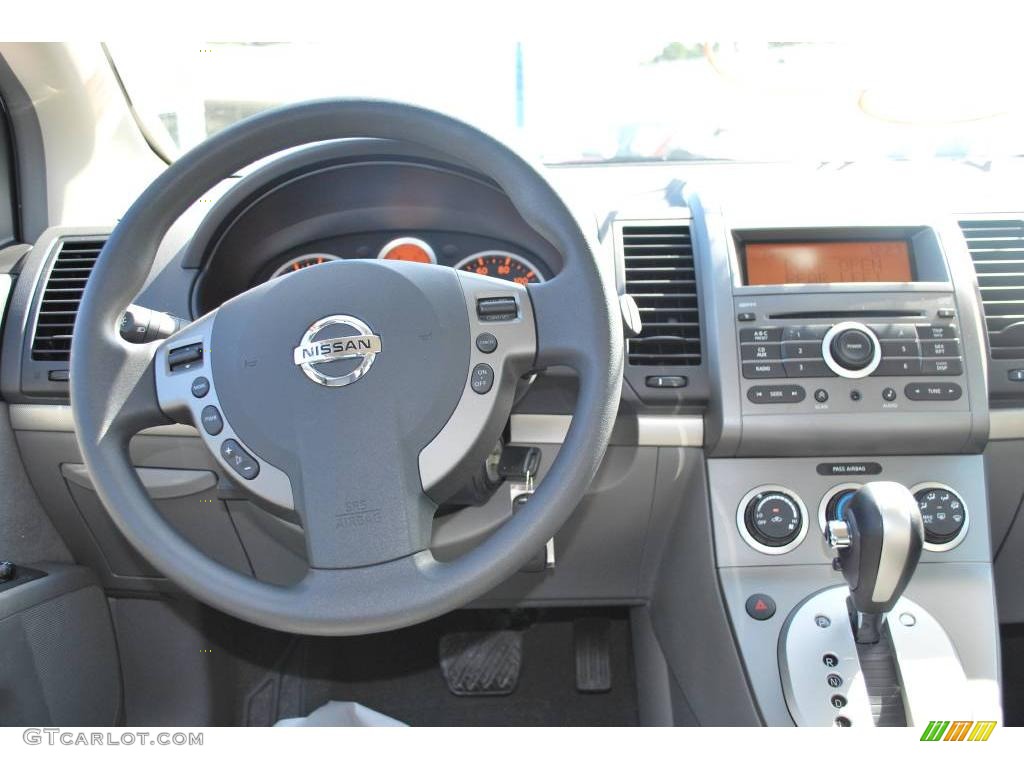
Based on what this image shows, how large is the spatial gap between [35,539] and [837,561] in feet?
4.88

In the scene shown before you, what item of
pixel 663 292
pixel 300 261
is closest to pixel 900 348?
pixel 663 292

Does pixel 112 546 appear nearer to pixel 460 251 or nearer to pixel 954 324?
pixel 460 251

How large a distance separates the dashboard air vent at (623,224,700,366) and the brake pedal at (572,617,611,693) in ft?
2.83

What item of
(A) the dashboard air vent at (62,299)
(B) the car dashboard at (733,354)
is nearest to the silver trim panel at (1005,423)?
(B) the car dashboard at (733,354)

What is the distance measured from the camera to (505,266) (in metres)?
1.45

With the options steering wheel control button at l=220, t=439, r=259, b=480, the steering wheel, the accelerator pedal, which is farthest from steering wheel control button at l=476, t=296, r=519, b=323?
the accelerator pedal

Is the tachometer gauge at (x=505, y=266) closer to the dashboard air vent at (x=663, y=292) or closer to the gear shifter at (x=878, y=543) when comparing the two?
the dashboard air vent at (x=663, y=292)

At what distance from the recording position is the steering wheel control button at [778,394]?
1.37 meters

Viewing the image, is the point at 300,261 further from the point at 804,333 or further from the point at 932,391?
the point at 932,391

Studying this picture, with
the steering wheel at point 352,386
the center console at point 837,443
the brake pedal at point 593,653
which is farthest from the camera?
the brake pedal at point 593,653

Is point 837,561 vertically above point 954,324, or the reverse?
point 954,324

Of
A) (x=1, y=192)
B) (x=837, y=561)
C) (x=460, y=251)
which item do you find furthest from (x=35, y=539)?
(x=837, y=561)

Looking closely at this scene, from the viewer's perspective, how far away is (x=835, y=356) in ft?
4.49

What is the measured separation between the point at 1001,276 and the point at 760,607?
689 millimetres
